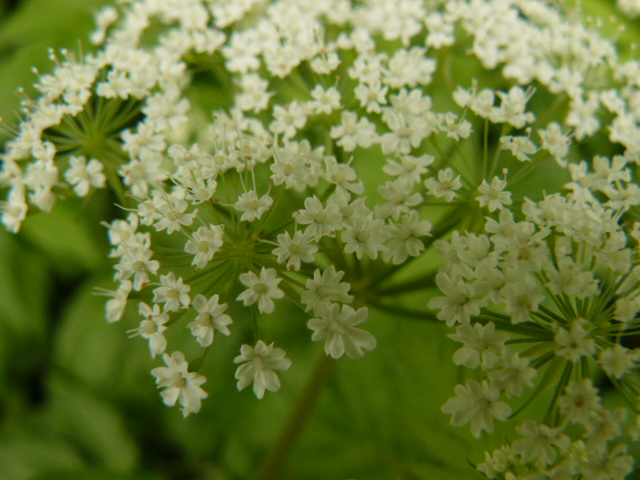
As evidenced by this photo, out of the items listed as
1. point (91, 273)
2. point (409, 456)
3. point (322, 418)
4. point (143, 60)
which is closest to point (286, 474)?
point (322, 418)

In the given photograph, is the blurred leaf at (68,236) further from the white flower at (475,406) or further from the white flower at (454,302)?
the white flower at (475,406)

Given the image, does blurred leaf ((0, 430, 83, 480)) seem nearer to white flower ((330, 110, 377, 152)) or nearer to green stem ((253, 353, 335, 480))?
green stem ((253, 353, 335, 480))

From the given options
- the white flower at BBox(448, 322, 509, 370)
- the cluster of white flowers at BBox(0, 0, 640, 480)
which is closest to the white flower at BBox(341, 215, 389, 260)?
the cluster of white flowers at BBox(0, 0, 640, 480)

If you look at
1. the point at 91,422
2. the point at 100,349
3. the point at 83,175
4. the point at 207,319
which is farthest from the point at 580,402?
the point at 91,422

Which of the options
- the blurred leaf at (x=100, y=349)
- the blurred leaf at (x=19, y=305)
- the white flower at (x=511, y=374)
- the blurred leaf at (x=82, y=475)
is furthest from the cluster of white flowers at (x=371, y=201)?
the blurred leaf at (x=19, y=305)

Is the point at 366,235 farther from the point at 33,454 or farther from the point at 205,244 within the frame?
the point at 33,454

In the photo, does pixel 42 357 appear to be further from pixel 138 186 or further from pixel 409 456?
pixel 409 456
